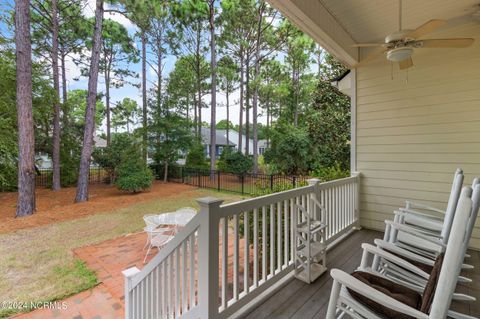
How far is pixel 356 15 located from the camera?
9.81 feet

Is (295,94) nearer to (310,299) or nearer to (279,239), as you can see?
(279,239)

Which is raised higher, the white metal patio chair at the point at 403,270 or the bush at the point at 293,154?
the bush at the point at 293,154

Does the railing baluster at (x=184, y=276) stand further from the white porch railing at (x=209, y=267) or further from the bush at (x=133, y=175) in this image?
the bush at (x=133, y=175)

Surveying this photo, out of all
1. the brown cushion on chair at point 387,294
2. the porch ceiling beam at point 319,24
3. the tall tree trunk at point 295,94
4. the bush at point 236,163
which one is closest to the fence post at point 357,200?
the porch ceiling beam at point 319,24

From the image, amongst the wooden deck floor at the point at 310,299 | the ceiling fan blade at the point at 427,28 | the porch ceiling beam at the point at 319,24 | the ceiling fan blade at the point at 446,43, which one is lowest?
the wooden deck floor at the point at 310,299

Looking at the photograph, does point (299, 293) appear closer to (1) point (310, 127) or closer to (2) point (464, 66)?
A: (2) point (464, 66)

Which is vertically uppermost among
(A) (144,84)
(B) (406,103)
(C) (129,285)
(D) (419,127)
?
(A) (144,84)

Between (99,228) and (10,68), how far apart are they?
6.01 meters

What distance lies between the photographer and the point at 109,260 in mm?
3729

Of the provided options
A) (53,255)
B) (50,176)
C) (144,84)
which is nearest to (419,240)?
(53,255)

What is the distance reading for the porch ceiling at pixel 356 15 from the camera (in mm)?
2516

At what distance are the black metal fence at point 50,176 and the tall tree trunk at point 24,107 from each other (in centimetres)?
316

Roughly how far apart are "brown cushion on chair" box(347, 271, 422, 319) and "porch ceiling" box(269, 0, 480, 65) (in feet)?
7.65

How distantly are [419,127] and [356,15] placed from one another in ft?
5.79
